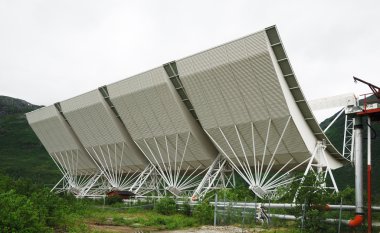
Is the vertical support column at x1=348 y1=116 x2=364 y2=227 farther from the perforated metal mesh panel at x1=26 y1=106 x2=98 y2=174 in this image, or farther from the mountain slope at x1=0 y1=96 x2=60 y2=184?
the mountain slope at x1=0 y1=96 x2=60 y2=184

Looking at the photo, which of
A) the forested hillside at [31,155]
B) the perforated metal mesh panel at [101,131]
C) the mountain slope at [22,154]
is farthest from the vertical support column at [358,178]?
the mountain slope at [22,154]

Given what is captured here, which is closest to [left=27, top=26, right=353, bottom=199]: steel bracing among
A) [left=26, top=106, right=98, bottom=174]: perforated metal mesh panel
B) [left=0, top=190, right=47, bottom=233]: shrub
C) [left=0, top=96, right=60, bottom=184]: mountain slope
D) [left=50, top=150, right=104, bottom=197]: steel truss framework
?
[left=26, top=106, right=98, bottom=174]: perforated metal mesh panel

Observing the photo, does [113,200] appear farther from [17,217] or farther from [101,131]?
[17,217]

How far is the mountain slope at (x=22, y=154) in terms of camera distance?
127m

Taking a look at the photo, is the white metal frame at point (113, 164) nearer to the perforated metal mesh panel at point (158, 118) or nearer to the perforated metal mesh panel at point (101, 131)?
the perforated metal mesh panel at point (101, 131)

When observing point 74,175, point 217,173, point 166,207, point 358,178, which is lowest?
point 166,207

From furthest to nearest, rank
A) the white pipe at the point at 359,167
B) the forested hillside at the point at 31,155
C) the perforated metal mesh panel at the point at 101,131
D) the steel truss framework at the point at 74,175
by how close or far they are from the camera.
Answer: the forested hillside at the point at 31,155 → the steel truss framework at the point at 74,175 → the perforated metal mesh panel at the point at 101,131 → the white pipe at the point at 359,167

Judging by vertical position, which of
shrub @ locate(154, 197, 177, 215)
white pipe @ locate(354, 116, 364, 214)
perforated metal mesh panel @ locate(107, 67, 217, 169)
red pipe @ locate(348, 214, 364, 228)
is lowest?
shrub @ locate(154, 197, 177, 215)

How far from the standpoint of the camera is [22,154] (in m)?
152

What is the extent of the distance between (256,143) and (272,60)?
8.97 meters

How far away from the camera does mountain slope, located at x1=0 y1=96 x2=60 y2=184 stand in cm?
12731

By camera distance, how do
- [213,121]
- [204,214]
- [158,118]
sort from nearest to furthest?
[204,214], [213,121], [158,118]

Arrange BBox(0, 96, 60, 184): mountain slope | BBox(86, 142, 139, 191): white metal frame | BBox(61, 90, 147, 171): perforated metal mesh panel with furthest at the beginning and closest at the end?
BBox(0, 96, 60, 184): mountain slope, BBox(86, 142, 139, 191): white metal frame, BBox(61, 90, 147, 171): perforated metal mesh panel

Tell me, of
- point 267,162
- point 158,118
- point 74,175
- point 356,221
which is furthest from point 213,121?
point 74,175
